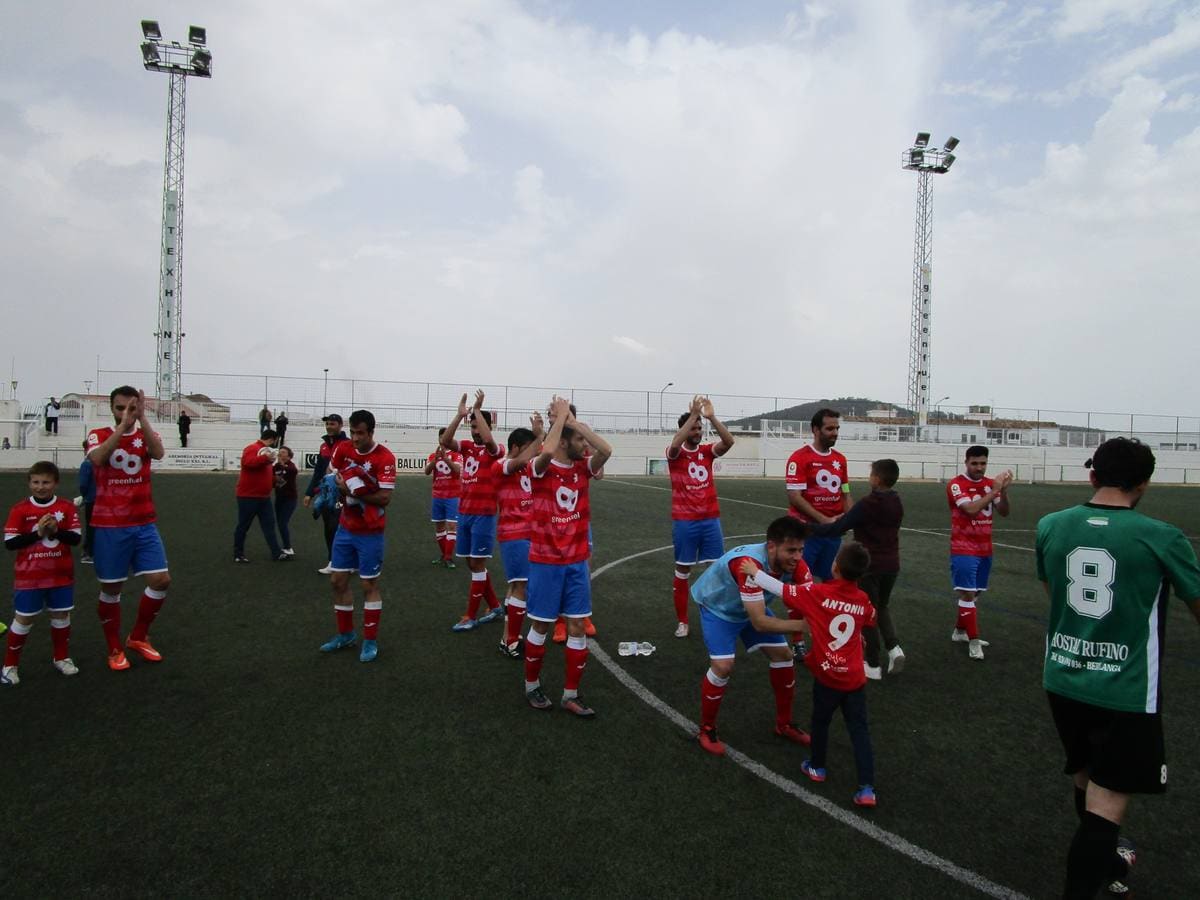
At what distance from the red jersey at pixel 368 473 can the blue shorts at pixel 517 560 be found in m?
1.25

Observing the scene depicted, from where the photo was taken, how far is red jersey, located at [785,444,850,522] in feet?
20.7

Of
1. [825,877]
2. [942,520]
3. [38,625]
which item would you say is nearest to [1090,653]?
[825,877]

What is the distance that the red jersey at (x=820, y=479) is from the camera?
630cm

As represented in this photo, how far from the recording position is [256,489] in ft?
32.6

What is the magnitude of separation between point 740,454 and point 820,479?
3220 centimetres

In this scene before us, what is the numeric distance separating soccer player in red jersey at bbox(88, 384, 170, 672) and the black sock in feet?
20.8

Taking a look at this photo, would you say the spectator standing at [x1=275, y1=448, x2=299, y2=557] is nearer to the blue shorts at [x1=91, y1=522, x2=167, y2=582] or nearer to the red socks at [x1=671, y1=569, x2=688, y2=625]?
the blue shorts at [x1=91, y1=522, x2=167, y2=582]

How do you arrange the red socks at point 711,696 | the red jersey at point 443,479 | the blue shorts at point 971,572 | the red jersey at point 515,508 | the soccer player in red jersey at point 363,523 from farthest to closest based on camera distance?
1. the red jersey at point 443,479
2. the red jersey at point 515,508
3. the blue shorts at point 971,572
4. the soccer player in red jersey at point 363,523
5. the red socks at point 711,696

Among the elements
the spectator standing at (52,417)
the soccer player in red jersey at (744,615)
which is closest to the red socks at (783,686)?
the soccer player in red jersey at (744,615)

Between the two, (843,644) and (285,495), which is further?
(285,495)

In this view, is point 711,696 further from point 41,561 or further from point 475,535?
point 41,561

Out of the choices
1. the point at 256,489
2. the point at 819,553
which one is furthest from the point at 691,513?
the point at 256,489

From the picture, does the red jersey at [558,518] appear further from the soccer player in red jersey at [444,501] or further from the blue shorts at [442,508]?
the blue shorts at [442,508]

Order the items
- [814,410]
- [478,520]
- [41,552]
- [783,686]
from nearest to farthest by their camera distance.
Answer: [783,686] < [41,552] < [478,520] < [814,410]
